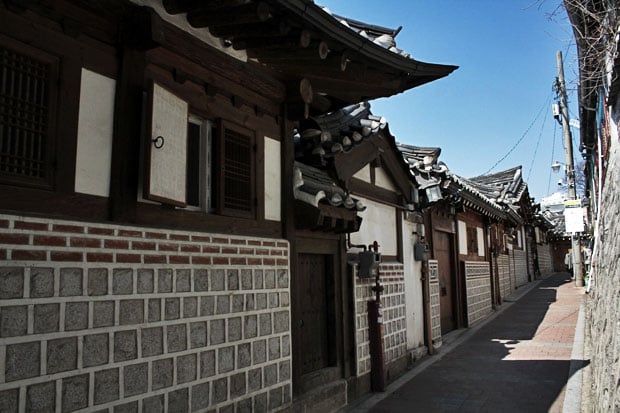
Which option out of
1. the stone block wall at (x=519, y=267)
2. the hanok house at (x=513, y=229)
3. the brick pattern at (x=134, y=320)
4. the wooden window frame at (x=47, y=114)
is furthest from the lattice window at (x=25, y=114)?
the stone block wall at (x=519, y=267)

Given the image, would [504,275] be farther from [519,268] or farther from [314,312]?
[314,312]

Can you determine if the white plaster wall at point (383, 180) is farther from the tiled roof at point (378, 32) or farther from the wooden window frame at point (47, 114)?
the wooden window frame at point (47, 114)

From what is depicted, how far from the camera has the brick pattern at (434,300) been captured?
11.7 meters

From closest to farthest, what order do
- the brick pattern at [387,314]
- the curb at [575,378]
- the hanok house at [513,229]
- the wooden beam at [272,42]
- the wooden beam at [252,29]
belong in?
the wooden beam at [252,29] < the wooden beam at [272,42] < the curb at [575,378] < the brick pattern at [387,314] < the hanok house at [513,229]

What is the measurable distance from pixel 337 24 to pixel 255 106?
148cm

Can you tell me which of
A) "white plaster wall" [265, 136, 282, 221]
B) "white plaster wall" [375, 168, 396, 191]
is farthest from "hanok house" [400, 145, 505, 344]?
"white plaster wall" [265, 136, 282, 221]

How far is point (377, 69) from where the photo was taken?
6.02 metres

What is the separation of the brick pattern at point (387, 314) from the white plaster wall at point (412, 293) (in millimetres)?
425

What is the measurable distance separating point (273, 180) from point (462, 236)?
1078 cm

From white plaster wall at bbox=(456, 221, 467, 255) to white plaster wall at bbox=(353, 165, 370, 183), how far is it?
21.5ft

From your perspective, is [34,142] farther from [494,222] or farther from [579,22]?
[494,222]

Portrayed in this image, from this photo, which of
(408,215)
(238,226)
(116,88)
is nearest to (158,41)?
(116,88)

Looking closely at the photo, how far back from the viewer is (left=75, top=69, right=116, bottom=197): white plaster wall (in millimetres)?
3602

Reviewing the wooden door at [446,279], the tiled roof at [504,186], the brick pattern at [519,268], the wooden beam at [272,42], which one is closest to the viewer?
the wooden beam at [272,42]
